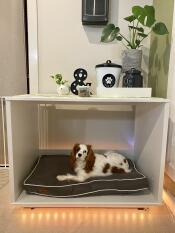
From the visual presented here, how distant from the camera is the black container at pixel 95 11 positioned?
1.21 meters

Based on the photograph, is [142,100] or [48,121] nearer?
[142,100]

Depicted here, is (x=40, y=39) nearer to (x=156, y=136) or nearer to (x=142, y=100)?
(x=142, y=100)

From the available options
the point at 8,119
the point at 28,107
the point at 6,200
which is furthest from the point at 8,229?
the point at 28,107

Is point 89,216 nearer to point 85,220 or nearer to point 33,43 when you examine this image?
point 85,220

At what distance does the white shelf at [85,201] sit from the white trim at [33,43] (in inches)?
29.0

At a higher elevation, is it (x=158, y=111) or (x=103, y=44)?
(x=103, y=44)

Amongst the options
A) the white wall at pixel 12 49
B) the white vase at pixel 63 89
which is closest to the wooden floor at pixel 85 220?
the white vase at pixel 63 89

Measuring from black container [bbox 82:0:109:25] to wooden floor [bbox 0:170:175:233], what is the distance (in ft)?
3.59

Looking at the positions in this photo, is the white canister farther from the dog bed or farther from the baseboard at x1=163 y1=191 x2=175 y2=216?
the baseboard at x1=163 y1=191 x2=175 y2=216

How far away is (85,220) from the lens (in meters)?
0.88

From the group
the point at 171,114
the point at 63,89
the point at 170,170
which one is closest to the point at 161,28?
the point at 171,114

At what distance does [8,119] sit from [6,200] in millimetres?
471

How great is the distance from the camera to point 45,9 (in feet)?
4.27

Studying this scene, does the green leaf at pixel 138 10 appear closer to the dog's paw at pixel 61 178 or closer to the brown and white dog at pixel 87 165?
the brown and white dog at pixel 87 165
